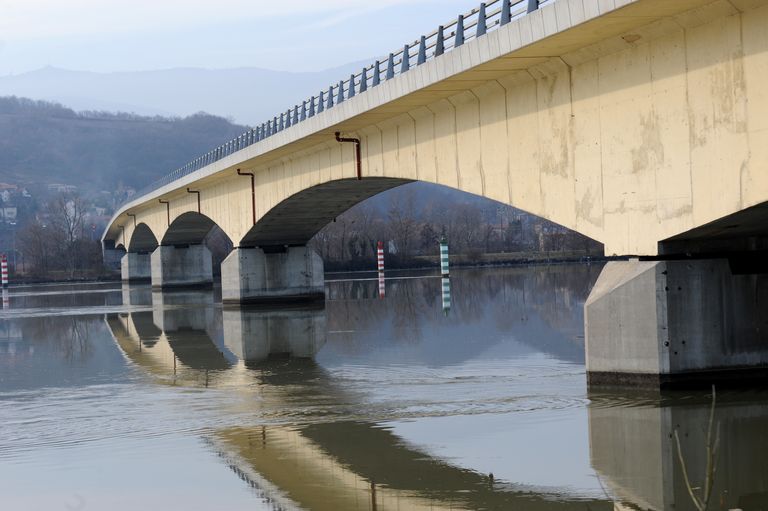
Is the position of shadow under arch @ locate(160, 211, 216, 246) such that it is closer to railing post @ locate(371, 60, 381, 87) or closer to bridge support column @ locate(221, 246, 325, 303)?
bridge support column @ locate(221, 246, 325, 303)

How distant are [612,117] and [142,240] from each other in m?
70.6

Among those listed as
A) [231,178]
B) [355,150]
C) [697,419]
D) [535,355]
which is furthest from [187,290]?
[697,419]

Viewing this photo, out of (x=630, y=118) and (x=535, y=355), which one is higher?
(x=630, y=118)

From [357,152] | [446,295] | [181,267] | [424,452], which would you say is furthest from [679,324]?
[181,267]

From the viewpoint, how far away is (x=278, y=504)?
35.0 ft

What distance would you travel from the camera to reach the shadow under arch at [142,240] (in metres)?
78.5

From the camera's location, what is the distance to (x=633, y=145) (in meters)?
16.1

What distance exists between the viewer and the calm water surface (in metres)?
11.0

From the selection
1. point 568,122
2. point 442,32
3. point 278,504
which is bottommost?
point 278,504

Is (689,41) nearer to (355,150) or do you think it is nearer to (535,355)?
(535,355)

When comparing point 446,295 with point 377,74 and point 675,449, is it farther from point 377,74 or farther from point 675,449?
point 675,449

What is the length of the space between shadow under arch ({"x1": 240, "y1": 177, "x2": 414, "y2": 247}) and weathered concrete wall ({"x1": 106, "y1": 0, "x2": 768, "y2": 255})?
8.01 m

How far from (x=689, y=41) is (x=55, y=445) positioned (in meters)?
10.1

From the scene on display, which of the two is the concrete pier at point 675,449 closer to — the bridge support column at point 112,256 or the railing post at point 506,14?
the railing post at point 506,14
